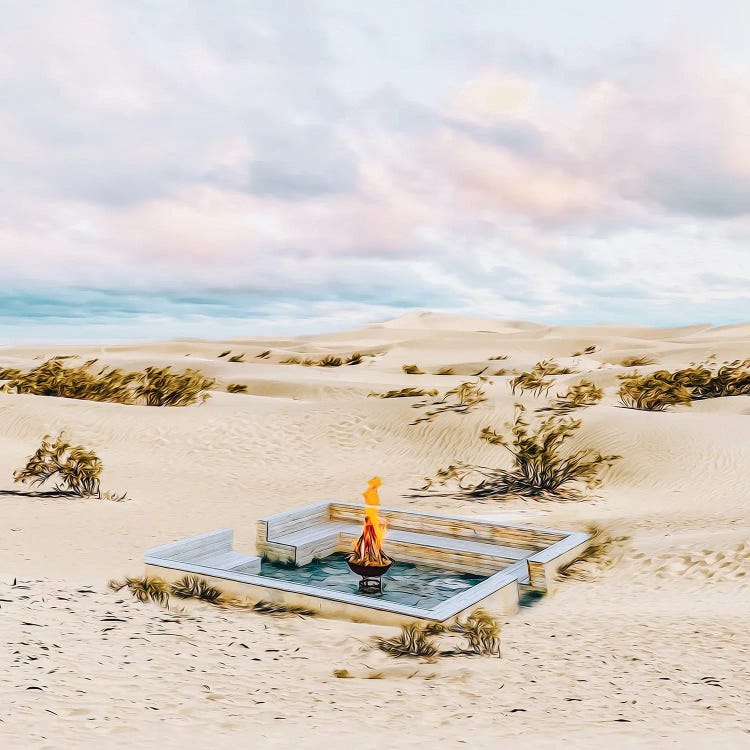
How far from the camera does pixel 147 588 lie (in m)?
5.67

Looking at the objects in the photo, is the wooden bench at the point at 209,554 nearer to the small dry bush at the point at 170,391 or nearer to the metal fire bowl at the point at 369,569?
the metal fire bowl at the point at 369,569

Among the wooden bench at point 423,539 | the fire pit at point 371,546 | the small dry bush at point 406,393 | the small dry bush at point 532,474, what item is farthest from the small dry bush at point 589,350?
the fire pit at point 371,546

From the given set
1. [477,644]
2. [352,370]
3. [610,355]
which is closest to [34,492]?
[477,644]

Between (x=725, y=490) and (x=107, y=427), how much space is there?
932 centimetres

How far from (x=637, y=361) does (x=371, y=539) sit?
70.5 feet

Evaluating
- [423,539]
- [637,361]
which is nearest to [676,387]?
[423,539]

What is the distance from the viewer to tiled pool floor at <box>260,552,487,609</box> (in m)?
6.44

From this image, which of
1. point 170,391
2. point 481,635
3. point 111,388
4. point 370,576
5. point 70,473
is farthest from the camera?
point 111,388

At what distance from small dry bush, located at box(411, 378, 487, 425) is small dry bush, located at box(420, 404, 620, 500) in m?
2.00

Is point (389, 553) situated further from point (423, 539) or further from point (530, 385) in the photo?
point (530, 385)

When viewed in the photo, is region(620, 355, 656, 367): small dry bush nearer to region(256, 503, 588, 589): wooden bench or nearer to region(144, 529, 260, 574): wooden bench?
region(256, 503, 588, 589): wooden bench

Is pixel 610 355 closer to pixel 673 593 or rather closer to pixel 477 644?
pixel 673 593

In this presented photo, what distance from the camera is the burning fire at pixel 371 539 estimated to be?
20.1 feet

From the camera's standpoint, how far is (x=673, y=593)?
6.19 m
